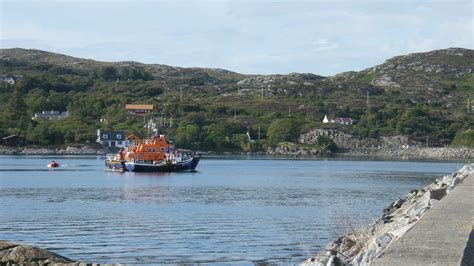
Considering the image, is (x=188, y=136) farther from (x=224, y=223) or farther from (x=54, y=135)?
(x=224, y=223)

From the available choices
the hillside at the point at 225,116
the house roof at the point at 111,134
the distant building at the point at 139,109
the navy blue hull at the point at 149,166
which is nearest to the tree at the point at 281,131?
the hillside at the point at 225,116

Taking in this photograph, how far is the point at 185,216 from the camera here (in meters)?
34.7

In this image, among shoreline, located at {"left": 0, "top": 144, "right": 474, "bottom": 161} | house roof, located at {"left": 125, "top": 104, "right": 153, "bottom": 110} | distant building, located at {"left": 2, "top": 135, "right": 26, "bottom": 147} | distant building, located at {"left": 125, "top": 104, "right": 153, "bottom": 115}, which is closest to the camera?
shoreline, located at {"left": 0, "top": 144, "right": 474, "bottom": 161}

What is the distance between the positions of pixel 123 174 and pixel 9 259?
6461 cm

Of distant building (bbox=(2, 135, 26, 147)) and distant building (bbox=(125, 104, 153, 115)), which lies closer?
distant building (bbox=(2, 135, 26, 147))

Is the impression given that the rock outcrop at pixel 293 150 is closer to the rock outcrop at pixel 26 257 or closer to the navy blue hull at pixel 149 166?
the navy blue hull at pixel 149 166

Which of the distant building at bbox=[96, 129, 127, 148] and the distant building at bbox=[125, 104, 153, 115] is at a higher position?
the distant building at bbox=[125, 104, 153, 115]

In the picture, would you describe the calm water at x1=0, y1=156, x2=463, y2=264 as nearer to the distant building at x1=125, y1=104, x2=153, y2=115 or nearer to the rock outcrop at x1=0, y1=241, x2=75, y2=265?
the rock outcrop at x1=0, y1=241, x2=75, y2=265

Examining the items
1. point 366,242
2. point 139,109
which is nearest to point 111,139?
point 139,109

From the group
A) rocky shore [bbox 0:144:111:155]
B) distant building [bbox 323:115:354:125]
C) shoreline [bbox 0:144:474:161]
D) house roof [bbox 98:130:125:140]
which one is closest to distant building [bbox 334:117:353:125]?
distant building [bbox 323:115:354:125]

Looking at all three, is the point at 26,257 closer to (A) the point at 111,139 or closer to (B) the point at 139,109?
(A) the point at 111,139

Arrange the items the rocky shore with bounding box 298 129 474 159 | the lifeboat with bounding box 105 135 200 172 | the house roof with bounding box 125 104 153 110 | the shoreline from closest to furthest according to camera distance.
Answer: the lifeboat with bounding box 105 135 200 172
the shoreline
the rocky shore with bounding box 298 129 474 159
the house roof with bounding box 125 104 153 110

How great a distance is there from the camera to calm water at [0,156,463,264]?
2333 cm

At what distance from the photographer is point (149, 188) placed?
58.4m
